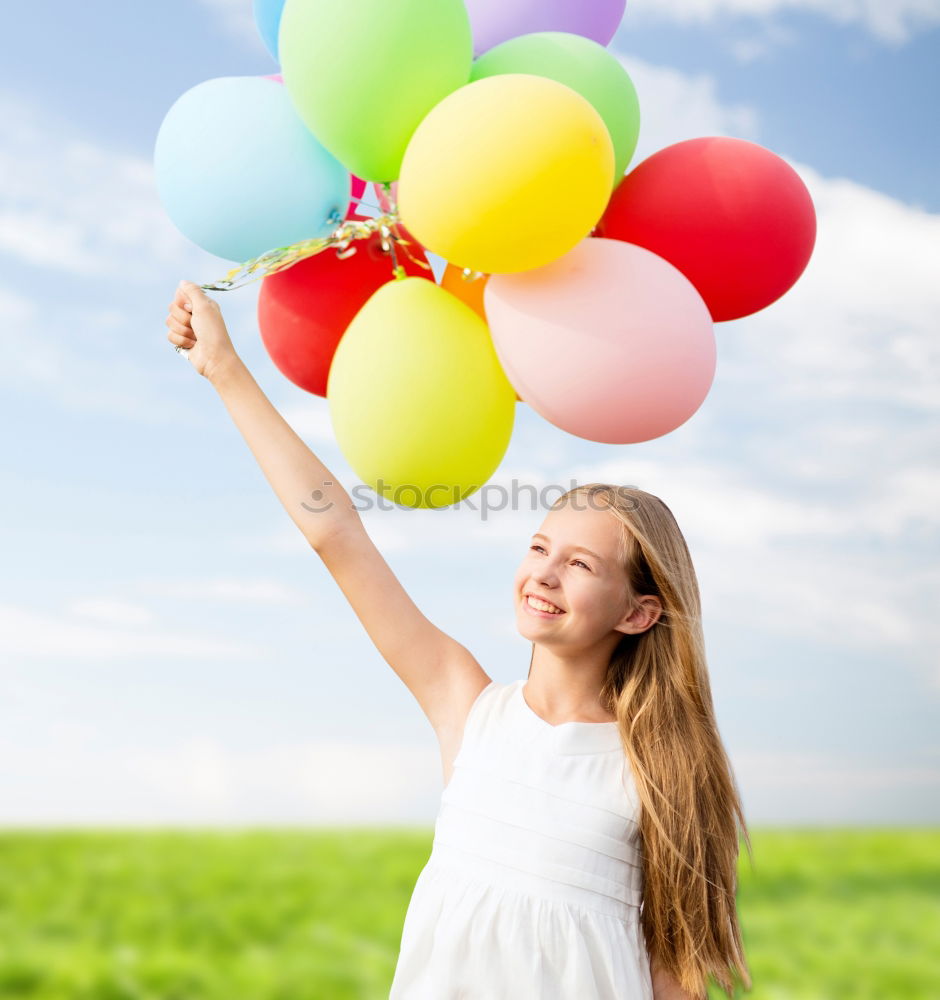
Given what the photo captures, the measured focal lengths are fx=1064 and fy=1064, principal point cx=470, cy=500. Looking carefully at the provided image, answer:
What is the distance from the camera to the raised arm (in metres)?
1.77

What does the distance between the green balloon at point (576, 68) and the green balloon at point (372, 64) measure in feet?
0.28

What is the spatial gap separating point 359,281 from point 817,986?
4.01m

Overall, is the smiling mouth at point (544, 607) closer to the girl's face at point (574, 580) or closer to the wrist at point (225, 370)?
the girl's face at point (574, 580)

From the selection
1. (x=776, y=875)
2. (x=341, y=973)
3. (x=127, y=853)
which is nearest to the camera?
(x=341, y=973)

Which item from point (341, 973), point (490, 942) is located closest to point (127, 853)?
point (341, 973)

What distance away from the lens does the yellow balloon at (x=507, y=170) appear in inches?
57.2

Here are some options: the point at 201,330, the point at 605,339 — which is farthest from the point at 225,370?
the point at 605,339

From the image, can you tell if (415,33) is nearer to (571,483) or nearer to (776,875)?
(571,483)

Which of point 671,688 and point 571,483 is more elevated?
point 571,483

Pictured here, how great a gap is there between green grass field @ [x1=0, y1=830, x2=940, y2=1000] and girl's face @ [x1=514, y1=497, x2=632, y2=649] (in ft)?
9.17

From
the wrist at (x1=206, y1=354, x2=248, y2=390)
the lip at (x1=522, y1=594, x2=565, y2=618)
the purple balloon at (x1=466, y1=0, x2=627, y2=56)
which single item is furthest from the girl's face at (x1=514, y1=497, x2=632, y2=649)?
the purple balloon at (x1=466, y1=0, x2=627, y2=56)

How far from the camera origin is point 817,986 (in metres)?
4.50

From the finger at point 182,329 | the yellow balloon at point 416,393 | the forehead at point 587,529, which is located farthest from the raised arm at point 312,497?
the forehead at point 587,529

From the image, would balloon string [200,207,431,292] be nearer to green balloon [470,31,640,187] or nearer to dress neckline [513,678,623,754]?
green balloon [470,31,640,187]
